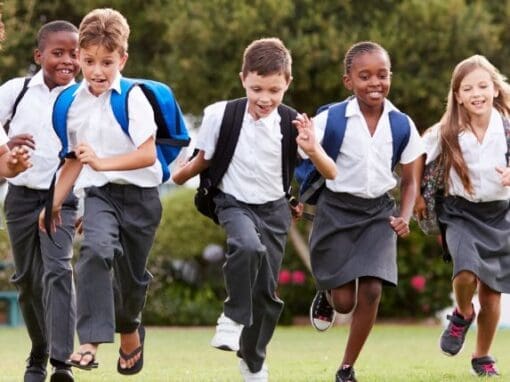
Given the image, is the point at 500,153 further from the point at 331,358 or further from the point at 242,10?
the point at 242,10

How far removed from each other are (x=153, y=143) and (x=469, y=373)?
3.37 m

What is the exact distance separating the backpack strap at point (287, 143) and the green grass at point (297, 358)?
1764 millimetres

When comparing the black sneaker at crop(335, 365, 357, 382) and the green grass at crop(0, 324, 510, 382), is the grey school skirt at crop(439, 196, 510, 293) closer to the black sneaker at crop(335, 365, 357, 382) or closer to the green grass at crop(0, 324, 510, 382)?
the green grass at crop(0, 324, 510, 382)

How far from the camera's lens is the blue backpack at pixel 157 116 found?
834cm

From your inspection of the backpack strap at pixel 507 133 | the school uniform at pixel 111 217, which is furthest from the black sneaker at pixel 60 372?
the backpack strap at pixel 507 133

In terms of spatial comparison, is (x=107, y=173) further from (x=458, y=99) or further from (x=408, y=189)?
(x=458, y=99)

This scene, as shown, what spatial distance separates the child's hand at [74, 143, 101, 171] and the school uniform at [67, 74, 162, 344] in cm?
33

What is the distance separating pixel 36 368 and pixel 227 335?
5.35ft

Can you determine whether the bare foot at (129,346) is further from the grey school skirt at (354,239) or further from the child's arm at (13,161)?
the child's arm at (13,161)

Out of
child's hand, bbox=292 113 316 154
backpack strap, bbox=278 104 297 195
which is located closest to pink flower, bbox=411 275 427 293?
backpack strap, bbox=278 104 297 195

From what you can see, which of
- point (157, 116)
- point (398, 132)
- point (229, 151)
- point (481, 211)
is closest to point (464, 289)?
point (481, 211)

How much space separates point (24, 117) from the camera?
9297 millimetres

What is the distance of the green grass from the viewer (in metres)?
10.5

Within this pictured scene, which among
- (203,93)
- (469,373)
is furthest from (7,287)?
(469,373)
